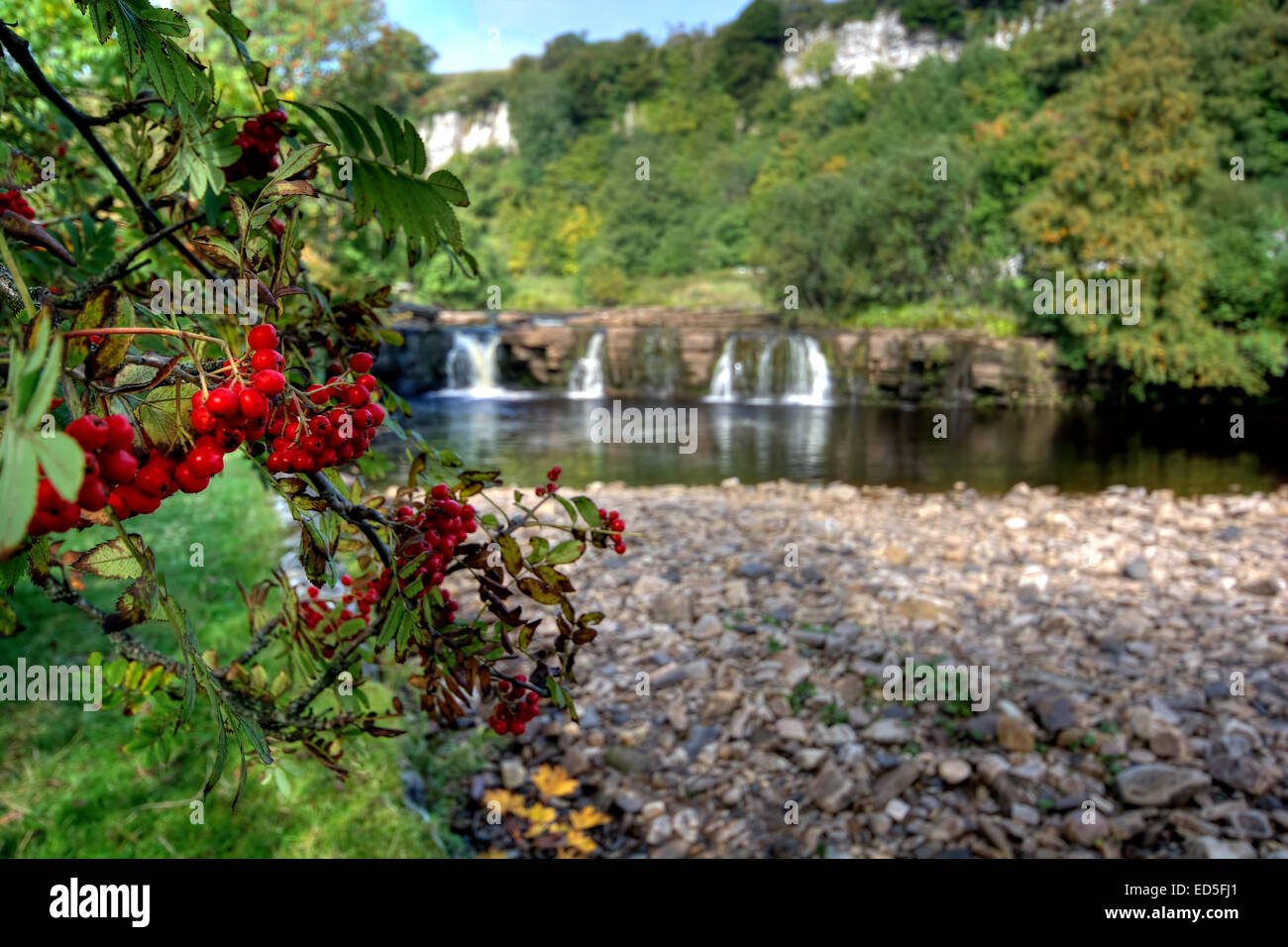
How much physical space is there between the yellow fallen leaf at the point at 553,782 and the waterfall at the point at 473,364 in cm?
1964

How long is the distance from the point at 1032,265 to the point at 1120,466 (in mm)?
9600

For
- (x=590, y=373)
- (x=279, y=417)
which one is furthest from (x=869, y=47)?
(x=279, y=417)

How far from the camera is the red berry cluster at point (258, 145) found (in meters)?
1.24

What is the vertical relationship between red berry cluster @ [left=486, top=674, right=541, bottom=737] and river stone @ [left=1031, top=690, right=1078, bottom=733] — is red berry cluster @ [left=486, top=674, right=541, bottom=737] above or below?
above

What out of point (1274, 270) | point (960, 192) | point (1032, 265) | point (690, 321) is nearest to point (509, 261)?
point (690, 321)

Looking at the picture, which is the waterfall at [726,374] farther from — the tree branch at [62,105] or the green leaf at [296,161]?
the green leaf at [296,161]

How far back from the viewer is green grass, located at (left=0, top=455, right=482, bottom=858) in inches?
99.4

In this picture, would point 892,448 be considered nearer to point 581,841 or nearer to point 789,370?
point 789,370

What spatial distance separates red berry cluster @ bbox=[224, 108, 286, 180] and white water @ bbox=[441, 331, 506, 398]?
22.0 meters

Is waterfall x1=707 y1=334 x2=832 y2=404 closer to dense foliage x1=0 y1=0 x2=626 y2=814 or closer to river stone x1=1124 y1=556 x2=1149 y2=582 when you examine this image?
river stone x1=1124 y1=556 x2=1149 y2=582

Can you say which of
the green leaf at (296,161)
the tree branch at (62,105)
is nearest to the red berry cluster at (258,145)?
the tree branch at (62,105)

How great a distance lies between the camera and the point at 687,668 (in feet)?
16.9

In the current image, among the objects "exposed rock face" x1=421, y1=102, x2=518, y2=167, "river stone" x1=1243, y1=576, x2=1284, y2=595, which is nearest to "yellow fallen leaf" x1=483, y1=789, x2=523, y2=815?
"river stone" x1=1243, y1=576, x2=1284, y2=595

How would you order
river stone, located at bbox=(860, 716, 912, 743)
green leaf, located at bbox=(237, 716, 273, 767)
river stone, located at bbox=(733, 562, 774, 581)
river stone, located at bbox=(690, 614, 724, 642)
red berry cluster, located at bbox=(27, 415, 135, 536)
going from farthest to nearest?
river stone, located at bbox=(733, 562, 774, 581), river stone, located at bbox=(690, 614, 724, 642), river stone, located at bbox=(860, 716, 912, 743), green leaf, located at bbox=(237, 716, 273, 767), red berry cluster, located at bbox=(27, 415, 135, 536)
